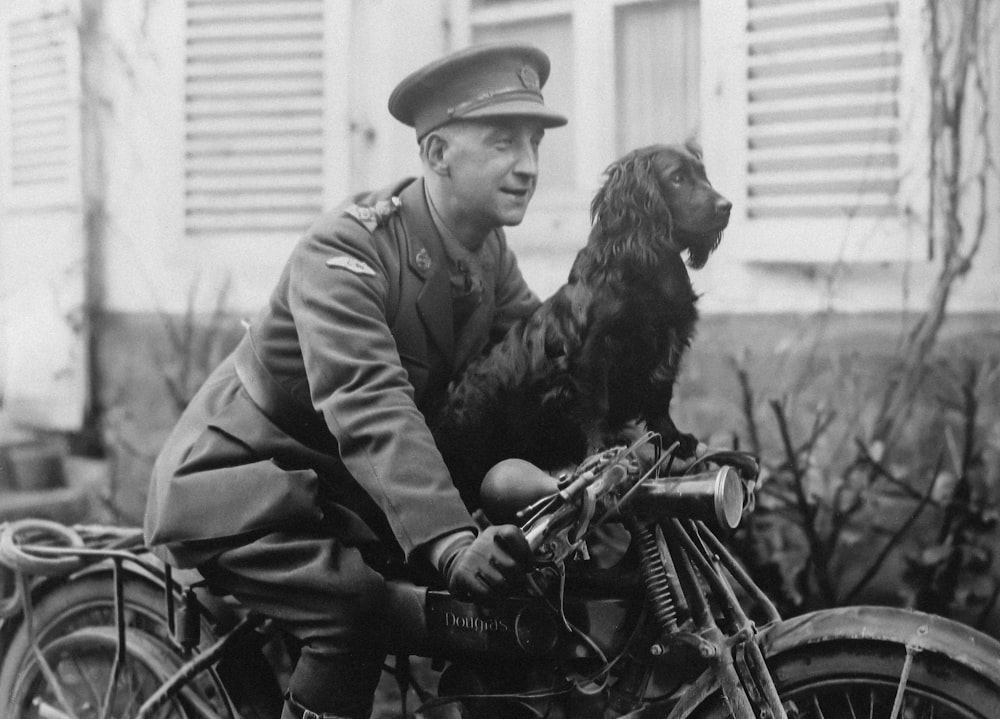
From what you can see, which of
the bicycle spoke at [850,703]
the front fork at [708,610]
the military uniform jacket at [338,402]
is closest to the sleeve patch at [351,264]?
the military uniform jacket at [338,402]

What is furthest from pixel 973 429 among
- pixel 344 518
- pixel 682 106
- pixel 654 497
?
pixel 344 518

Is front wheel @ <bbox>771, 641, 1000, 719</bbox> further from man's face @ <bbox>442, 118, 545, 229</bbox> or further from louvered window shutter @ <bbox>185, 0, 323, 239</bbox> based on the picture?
louvered window shutter @ <bbox>185, 0, 323, 239</bbox>

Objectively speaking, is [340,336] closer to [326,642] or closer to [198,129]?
[326,642]

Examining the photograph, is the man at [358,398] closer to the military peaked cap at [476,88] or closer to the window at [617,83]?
the military peaked cap at [476,88]

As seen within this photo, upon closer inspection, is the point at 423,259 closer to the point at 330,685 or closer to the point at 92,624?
the point at 330,685

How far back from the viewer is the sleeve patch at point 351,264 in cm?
237

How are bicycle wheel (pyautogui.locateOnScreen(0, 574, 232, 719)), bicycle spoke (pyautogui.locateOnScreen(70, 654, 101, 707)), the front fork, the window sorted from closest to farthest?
the front fork, bicycle wheel (pyautogui.locateOnScreen(0, 574, 232, 719)), bicycle spoke (pyautogui.locateOnScreen(70, 654, 101, 707)), the window

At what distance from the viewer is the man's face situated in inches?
99.3

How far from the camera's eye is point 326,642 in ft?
7.54

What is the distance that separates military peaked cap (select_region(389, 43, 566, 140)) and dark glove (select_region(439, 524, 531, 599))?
1.03 meters

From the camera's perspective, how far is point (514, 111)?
97.8 inches

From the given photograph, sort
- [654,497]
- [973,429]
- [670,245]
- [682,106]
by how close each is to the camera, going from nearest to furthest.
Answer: [654,497]
[670,245]
[973,429]
[682,106]

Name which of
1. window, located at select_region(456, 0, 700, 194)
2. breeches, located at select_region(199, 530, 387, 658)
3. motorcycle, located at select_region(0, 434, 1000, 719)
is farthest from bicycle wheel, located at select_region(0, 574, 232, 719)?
window, located at select_region(456, 0, 700, 194)

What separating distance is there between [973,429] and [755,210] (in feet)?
3.20
